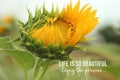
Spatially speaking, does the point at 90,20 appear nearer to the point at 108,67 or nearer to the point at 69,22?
the point at 69,22

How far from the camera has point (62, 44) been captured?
1.34m

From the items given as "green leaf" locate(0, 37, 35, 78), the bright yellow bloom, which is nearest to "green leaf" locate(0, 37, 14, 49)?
"green leaf" locate(0, 37, 35, 78)

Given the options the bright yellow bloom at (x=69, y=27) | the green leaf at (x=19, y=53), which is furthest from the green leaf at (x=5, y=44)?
the bright yellow bloom at (x=69, y=27)

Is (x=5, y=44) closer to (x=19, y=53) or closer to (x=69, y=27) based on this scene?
(x=19, y=53)

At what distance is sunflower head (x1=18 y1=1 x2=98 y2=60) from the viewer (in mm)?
1317

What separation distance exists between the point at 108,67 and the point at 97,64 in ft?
0.48

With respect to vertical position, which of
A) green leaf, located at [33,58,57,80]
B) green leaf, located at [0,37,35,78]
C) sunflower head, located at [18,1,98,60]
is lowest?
green leaf, located at [33,58,57,80]

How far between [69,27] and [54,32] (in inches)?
2.0

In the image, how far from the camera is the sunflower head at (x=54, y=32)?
1.32m

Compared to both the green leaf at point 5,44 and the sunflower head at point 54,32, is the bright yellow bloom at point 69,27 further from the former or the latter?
the green leaf at point 5,44

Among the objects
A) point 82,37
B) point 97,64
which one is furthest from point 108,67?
point 82,37

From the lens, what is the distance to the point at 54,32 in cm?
135

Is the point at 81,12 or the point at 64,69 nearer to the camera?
the point at 81,12

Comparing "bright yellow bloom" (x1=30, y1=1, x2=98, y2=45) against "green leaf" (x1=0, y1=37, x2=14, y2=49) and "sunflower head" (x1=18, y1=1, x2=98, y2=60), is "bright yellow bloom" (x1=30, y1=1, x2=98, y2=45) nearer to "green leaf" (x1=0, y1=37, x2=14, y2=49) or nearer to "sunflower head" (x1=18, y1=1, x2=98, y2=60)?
"sunflower head" (x1=18, y1=1, x2=98, y2=60)
